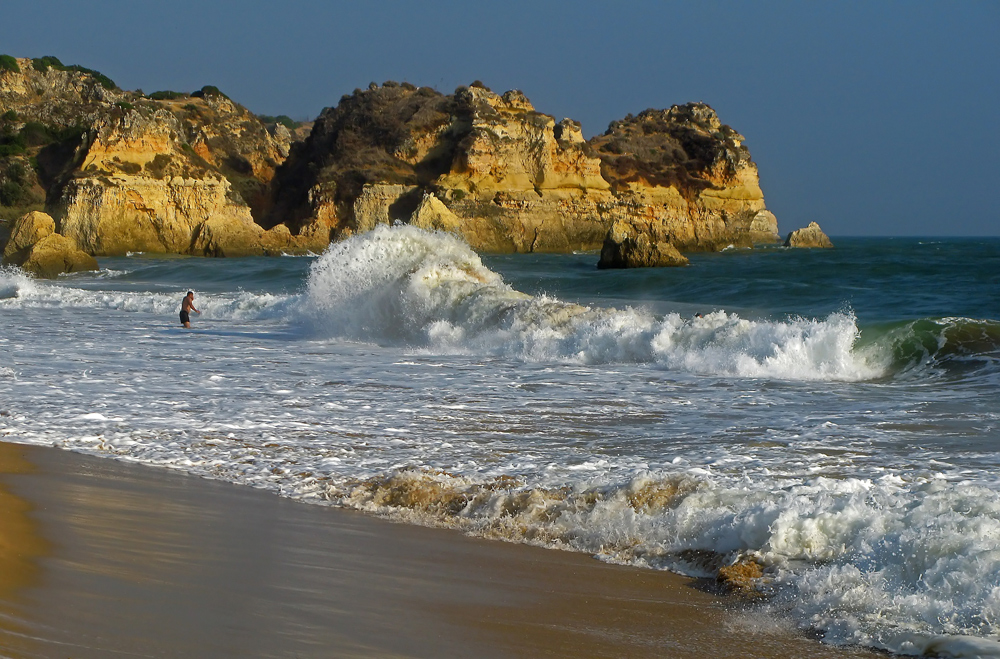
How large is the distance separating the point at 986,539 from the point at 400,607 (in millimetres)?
2418

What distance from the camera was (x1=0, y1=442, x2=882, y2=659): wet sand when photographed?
3100 mm

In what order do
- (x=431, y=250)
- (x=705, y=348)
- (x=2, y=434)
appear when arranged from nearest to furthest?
(x=2, y=434) < (x=705, y=348) < (x=431, y=250)

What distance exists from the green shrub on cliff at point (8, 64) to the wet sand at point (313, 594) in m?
78.2

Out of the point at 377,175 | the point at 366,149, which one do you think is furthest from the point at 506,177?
the point at 366,149

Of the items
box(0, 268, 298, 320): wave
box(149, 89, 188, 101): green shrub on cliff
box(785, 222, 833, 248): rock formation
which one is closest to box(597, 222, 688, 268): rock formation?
box(0, 268, 298, 320): wave

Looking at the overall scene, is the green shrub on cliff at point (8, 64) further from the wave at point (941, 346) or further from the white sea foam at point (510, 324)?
the wave at point (941, 346)

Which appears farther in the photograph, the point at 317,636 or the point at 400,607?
the point at 400,607

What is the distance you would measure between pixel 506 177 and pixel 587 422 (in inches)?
1834

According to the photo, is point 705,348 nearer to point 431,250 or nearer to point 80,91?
point 431,250

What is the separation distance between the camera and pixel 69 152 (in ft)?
193

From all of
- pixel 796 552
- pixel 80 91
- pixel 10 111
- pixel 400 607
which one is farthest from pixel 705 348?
pixel 80 91

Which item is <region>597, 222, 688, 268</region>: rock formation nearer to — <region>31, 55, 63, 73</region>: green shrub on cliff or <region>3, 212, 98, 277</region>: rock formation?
<region>3, 212, 98, 277</region>: rock formation

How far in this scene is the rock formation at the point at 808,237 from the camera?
63.6m

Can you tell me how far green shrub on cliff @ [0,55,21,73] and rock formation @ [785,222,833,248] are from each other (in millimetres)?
58628
